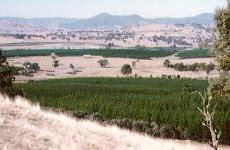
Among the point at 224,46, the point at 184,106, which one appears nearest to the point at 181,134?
the point at 184,106

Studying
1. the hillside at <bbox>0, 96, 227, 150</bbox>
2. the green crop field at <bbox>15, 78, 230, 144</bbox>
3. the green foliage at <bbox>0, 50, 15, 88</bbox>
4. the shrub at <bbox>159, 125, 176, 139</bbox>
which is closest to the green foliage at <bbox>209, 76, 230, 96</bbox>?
the hillside at <bbox>0, 96, 227, 150</bbox>

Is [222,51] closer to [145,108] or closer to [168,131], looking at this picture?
[168,131]

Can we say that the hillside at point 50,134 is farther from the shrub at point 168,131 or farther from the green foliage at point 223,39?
the shrub at point 168,131

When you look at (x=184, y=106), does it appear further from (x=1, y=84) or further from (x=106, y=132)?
(x=106, y=132)

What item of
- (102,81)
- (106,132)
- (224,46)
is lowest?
(102,81)

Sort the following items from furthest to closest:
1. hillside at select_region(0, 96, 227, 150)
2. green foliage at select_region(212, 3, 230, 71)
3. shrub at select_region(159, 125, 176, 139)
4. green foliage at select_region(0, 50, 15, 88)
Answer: green foliage at select_region(0, 50, 15, 88) → shrub at select_region(159, 125, 176, 139) → green foliage at select_region(212, 3, 230, 71) → hillside at select_region(0, 96, 227, 150)

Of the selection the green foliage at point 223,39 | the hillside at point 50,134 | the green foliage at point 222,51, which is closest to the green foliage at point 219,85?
the green foliage at point 222,51

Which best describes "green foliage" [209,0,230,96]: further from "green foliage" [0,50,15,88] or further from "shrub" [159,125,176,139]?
"green foliage" [0,50,15,88]

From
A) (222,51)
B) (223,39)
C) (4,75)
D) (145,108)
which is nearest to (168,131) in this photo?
(145,108)
